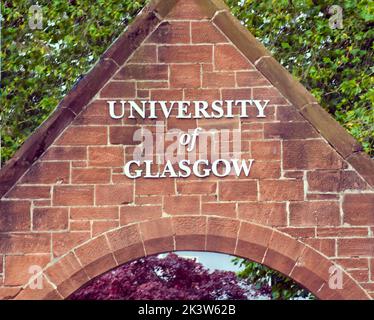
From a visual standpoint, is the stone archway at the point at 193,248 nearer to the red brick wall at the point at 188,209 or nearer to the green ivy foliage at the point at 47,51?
the red brick wall at the point at 188,209

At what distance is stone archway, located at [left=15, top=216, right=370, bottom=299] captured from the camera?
11.3 m

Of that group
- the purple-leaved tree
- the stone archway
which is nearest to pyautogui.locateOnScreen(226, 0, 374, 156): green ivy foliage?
the purple-leaved tree

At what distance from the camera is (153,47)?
11.5 m

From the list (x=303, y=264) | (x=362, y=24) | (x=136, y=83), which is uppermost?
(x=362, y=24)

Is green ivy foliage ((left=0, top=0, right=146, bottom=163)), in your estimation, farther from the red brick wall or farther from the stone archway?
the stone archway

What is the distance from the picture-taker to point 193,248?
37.2 feet

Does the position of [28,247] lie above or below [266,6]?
below

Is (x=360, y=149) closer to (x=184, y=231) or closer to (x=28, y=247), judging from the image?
(x=184, y=231)

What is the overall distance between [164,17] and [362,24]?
606cm

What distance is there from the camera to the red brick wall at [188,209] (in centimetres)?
1129

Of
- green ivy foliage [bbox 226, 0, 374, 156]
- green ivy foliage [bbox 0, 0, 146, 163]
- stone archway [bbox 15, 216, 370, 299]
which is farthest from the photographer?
green ivy foliage [bbox 0, 0, 146, 163]

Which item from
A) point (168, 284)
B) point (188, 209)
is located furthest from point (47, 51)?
point (188, 209)

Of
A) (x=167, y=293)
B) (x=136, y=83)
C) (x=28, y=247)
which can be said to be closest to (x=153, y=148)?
(x=136, y=83)

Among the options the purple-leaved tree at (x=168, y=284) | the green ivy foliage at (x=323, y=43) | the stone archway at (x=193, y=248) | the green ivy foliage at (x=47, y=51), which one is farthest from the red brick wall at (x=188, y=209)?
the green ivy foliage at (x=47, y=51)
